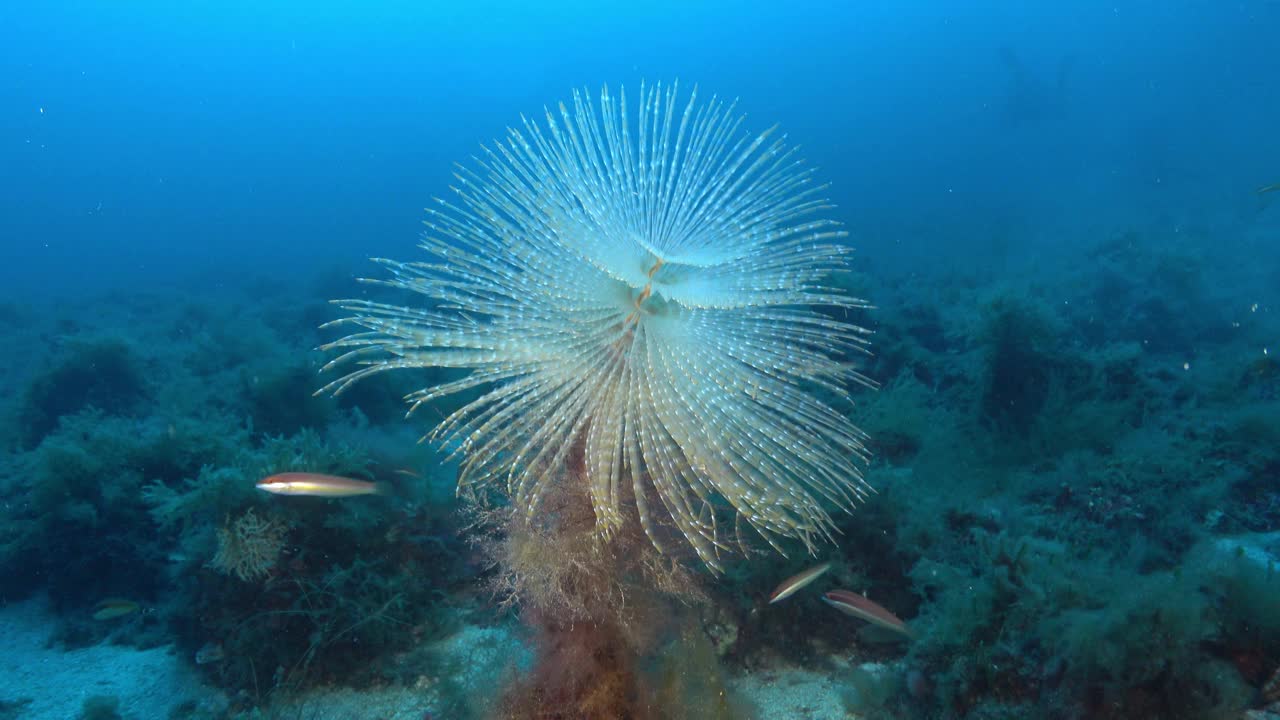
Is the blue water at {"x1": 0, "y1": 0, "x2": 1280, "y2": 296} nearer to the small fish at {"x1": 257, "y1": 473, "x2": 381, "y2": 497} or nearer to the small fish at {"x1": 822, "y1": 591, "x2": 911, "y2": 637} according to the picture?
the small fish at {"x1": 822, "y1": 591, "x2": 911, "y2": 637}

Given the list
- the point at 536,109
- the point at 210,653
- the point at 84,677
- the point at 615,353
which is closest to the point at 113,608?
the point at 84,677

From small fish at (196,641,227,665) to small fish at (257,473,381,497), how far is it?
1603mm

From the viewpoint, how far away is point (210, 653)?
4.44 m

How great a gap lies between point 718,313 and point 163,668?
18.5 feet

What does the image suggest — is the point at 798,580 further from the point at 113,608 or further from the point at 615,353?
the point at 113,608

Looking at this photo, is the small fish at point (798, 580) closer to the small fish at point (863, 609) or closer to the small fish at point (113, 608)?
the small fish at point (863, 609)

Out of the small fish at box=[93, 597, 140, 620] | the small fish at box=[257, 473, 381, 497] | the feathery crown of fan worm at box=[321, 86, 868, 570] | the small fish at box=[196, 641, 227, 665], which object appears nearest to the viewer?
the feathery crown of fan worm at box=[321, 86, 868, 570]

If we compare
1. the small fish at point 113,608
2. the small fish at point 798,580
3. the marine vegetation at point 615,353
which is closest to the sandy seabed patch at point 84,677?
the small fish at point 113,608

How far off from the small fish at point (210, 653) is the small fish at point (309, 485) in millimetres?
1603

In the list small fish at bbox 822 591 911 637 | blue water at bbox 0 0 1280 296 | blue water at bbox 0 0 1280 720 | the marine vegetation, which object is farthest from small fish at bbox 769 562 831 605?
blue water at bbox 0 0 1280 296

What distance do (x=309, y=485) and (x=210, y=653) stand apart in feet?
6.31

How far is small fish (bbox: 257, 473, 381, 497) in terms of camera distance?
3.82 m

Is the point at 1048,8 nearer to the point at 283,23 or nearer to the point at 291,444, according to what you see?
the point at 291,444

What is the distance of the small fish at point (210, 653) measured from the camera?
14.5ft
